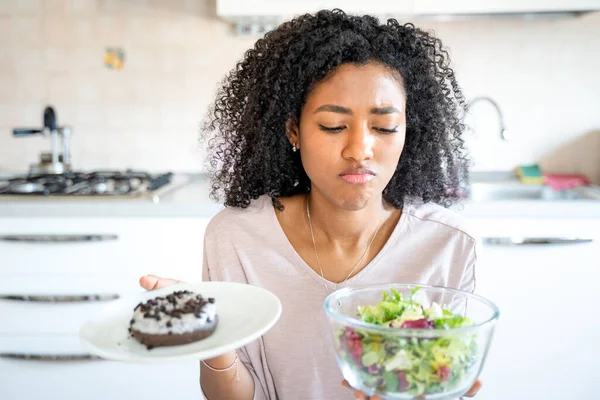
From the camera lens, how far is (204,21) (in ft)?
8.12

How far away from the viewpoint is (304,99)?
1.16 meters

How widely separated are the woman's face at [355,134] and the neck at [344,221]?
0.12 m

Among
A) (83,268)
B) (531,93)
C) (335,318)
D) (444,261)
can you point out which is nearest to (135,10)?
(83,268)

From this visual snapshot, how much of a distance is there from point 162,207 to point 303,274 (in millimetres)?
894

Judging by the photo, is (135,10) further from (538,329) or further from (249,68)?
(538,329)

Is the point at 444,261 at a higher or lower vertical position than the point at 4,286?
higher

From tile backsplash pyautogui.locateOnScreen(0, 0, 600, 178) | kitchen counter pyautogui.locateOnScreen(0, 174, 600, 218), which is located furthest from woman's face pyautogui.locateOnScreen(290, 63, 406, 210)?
tile backsplash pyautogui.locateOnScreen(0, 0, 600, 178)

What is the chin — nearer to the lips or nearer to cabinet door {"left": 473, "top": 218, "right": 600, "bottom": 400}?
the lips

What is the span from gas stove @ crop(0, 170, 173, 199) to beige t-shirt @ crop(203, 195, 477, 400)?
2.68 ft

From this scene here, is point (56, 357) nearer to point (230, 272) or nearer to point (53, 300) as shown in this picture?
point (53, 300)

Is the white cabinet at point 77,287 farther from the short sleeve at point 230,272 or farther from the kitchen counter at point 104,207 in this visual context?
the short sleeve at point 230,272

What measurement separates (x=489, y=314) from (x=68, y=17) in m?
2.24

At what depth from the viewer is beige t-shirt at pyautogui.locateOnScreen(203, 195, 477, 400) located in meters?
1.17

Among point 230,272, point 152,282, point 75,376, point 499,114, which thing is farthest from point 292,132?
point 499,114
